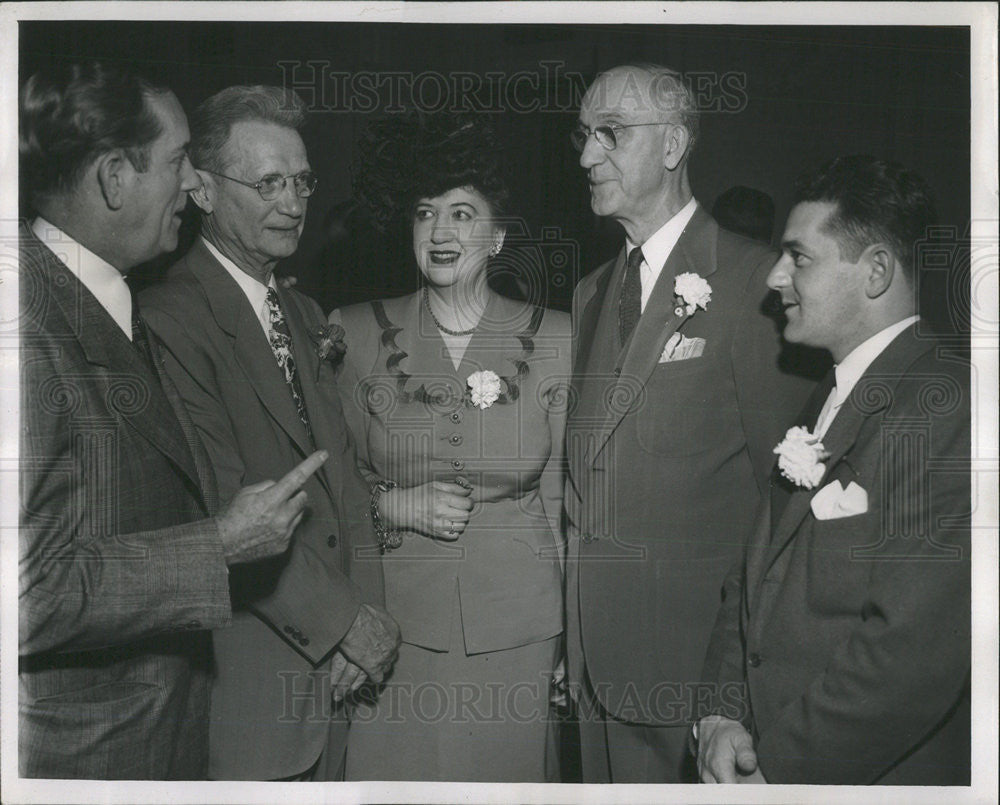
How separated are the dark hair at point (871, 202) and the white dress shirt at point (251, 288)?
146 centimetres

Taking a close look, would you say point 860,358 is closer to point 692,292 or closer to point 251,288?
point 692,292

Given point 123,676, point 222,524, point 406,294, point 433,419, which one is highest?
point 406,294

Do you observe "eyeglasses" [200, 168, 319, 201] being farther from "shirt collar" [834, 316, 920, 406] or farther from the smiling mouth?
"shirt collar" [834, 316, 920, 406]

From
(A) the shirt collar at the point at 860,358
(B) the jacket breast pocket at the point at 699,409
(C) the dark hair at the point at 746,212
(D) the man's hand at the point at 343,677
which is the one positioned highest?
(C) the dark hair at the point at 746,212

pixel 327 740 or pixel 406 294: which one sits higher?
pixel 406 294

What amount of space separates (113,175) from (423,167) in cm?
82

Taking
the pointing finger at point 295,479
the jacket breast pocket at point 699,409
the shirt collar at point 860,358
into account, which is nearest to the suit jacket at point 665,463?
the jacket breast pocket at point 699,409

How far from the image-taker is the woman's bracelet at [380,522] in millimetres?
2725

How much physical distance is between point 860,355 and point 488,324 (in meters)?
0.99

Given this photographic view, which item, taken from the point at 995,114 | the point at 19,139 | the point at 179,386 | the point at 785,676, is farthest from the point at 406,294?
the point at 995,114

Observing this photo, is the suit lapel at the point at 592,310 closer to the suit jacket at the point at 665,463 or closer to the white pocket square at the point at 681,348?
the suit jacket at the point at 665,463

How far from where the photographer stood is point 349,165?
107 inches

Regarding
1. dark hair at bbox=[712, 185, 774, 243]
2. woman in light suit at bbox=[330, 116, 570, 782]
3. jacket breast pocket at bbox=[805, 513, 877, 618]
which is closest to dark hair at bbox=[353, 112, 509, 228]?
woman in light suit at bbox=[330, 116, 570, 782]

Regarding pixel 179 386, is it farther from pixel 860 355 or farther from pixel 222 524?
pixel 860 355
